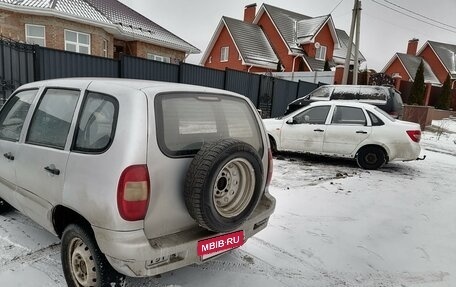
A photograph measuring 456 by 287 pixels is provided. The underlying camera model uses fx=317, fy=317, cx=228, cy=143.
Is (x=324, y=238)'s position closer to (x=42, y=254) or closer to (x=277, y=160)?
(x=42, y=254)

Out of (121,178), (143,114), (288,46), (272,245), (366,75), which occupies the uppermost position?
(288,46)

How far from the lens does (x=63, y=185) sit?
7.79ft

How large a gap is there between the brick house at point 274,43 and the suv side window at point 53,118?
2490 centimetres

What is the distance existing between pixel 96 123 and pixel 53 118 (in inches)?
25.8

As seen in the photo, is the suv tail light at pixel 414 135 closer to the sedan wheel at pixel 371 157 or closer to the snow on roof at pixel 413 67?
the sedan wheel at pixel 371 157

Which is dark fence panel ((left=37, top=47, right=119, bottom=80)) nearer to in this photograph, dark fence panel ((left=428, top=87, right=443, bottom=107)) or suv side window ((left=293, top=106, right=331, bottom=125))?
suv side window ((left=293, top=106, right=331, bottom=125))

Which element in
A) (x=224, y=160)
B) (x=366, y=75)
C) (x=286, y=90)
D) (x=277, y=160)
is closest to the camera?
(x=224, y=160)

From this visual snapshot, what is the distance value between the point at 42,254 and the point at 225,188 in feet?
6.56

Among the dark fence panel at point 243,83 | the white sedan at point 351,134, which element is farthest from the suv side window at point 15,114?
the dark fence panel at point 243,83

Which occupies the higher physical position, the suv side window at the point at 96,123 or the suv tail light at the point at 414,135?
the suv side window at the point at 96,123

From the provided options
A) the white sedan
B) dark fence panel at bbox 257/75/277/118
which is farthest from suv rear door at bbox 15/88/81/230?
dark fence panel at bbox 257/75/277/118

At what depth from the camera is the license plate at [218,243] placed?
7.83 feet

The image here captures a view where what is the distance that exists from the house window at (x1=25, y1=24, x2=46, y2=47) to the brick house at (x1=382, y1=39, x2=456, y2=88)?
35721mm

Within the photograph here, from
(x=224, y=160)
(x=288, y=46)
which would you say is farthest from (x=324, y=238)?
(x=288, y=46)
